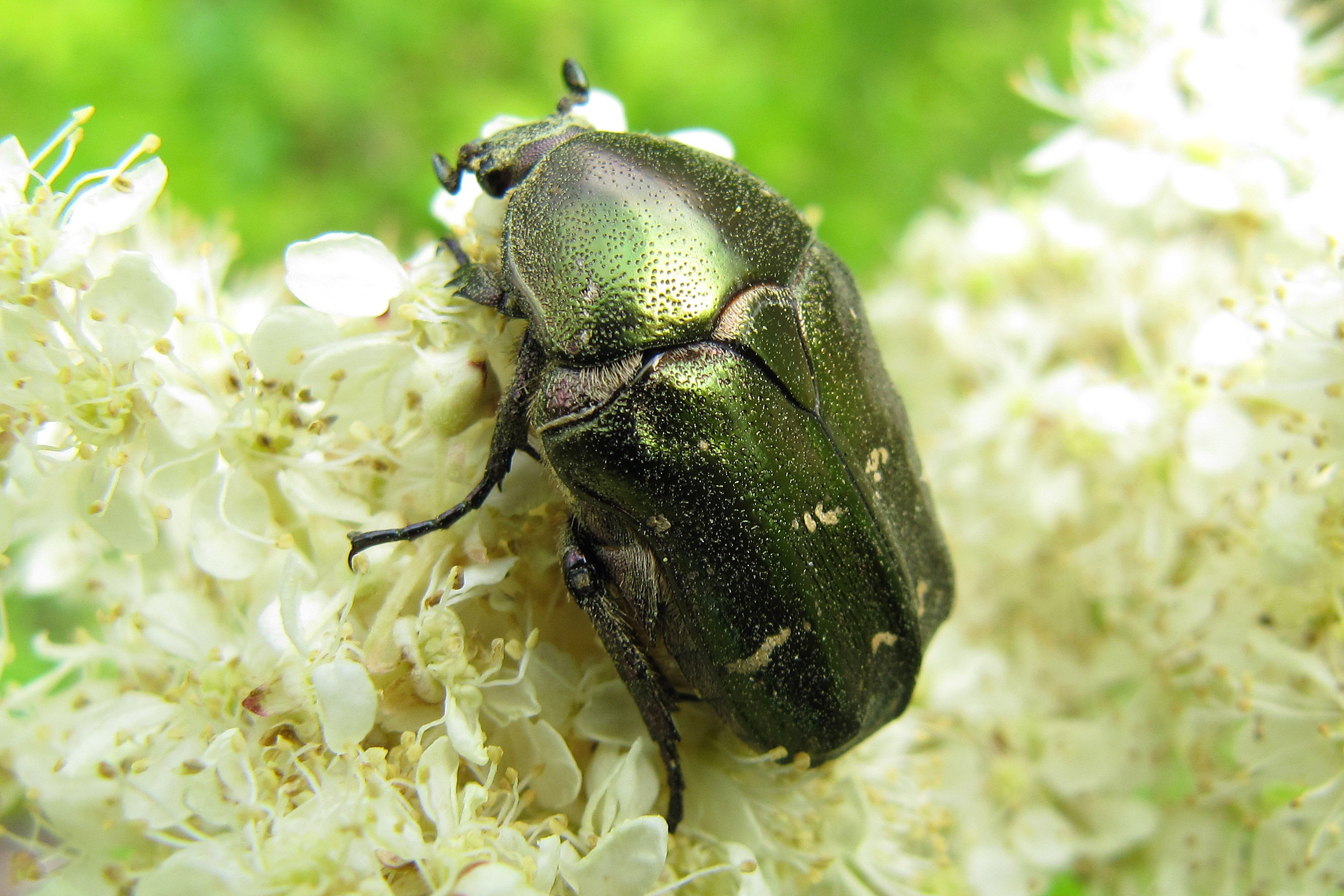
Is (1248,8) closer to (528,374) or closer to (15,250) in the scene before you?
(528,374)

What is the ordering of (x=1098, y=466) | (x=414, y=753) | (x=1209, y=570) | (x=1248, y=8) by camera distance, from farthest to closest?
1. (x=1248, y=8)
2. (x=1098, y=466)
3. (x=1209, y=570)
4. (x=414, y=753)

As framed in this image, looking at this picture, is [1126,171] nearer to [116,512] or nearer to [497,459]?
[497,459]

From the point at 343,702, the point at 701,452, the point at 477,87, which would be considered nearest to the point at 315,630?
the point at 343,702

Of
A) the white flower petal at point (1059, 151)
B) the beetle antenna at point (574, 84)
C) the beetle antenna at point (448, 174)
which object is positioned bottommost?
the white flower petal at point (1059, 151)

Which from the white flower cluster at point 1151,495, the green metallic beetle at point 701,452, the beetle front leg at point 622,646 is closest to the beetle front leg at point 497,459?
the green metallic beetle at point 701,452

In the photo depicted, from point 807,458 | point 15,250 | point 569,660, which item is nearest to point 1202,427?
point 807,458

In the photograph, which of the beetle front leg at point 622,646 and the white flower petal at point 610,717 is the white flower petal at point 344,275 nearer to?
the beetle front leg at point 622,646

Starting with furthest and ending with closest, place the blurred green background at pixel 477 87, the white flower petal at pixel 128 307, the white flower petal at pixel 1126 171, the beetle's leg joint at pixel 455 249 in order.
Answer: the blurred green background at pixel 477 87, the white flower petal at pixel 1126 171, the beetle's leg joint at pixel 455 249, the white flower petal at pixel 128 307
